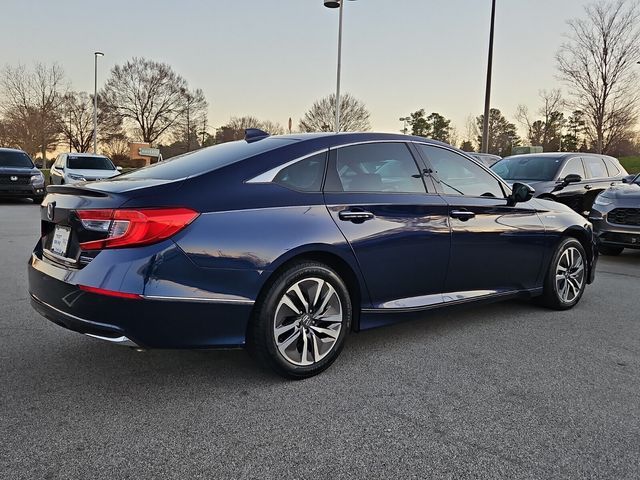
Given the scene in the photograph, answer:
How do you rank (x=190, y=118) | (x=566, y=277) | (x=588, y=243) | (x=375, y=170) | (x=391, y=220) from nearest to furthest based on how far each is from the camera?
1. (x=391, y=220)
2. (x=375, y=170)
3. (x=566, y=277)
4. (x=588, y=243)
5. (x=190, y=118)

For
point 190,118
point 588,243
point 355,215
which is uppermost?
point 190,118

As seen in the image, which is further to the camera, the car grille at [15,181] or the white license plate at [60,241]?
the car grille at [15,181]

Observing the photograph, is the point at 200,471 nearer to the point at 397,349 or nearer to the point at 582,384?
the point at 397,349

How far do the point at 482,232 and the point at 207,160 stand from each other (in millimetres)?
2150

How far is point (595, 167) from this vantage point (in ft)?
34.6

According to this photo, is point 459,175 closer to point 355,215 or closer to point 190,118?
point 355,215

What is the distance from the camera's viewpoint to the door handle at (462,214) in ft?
13.0

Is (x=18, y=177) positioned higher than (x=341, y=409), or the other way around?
(x=18, y=177)

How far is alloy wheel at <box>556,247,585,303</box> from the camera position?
16.4ft

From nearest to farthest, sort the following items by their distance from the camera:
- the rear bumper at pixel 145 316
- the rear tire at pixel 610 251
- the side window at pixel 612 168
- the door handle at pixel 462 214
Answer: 1. the rear bumper at pixel 145 316
2. the door handle at pixel 462 214
3. the rear tire at pixel 610 251
4. the side window at pixel 612 168

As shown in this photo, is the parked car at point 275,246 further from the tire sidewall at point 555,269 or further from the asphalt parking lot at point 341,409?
the tire sidewall at point 555,269

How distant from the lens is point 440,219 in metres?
3.87

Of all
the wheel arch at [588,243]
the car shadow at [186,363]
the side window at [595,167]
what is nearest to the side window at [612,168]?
the side window at [595,167]

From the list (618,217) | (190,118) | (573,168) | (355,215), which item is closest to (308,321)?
(355,215)
